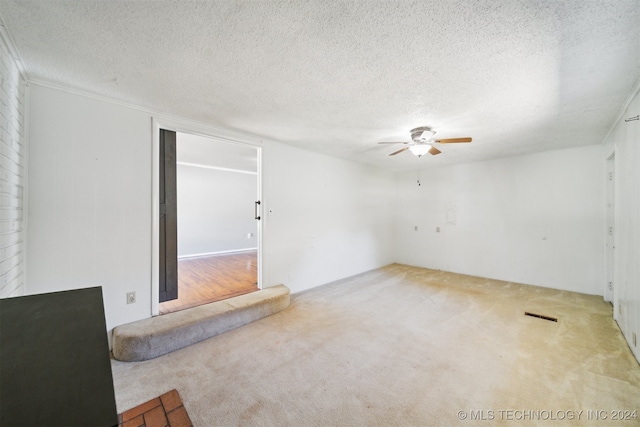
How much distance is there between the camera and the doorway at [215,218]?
4078 mm

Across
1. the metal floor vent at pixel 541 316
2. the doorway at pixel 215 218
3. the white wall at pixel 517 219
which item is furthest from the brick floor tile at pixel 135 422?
the white wall at pixel 517 219

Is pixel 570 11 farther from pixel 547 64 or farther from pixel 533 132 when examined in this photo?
pixel 533 132

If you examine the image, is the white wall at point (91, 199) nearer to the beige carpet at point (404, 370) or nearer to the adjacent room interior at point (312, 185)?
the adjacent room interior at point (312, 185)

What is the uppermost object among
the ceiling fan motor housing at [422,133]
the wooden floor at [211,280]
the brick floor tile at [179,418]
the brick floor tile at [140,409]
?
the ceiling fan motor housing at [422,133]

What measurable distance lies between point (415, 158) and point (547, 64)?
9.31 ft

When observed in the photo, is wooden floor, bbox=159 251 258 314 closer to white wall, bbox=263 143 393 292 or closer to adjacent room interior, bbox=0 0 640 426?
adjacent room interior, bbox=0 0 640 426

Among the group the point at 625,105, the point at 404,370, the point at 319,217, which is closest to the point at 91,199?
the point at 319,217

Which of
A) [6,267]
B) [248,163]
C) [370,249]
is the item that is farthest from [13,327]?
[248,163]

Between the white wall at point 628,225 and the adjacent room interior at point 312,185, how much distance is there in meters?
0.03

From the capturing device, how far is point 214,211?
682 cm

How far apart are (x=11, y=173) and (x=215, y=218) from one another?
5.28m

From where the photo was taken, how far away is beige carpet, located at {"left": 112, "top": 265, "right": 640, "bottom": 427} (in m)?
1.56

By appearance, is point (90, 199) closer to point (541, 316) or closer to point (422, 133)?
point (422, 133)

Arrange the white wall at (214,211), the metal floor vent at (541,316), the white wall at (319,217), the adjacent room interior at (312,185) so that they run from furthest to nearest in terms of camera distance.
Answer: the white wall at (214,211), the white wall at (319,217), the metal floor vent at (541,316), the adjacent room interior at (312,185)
